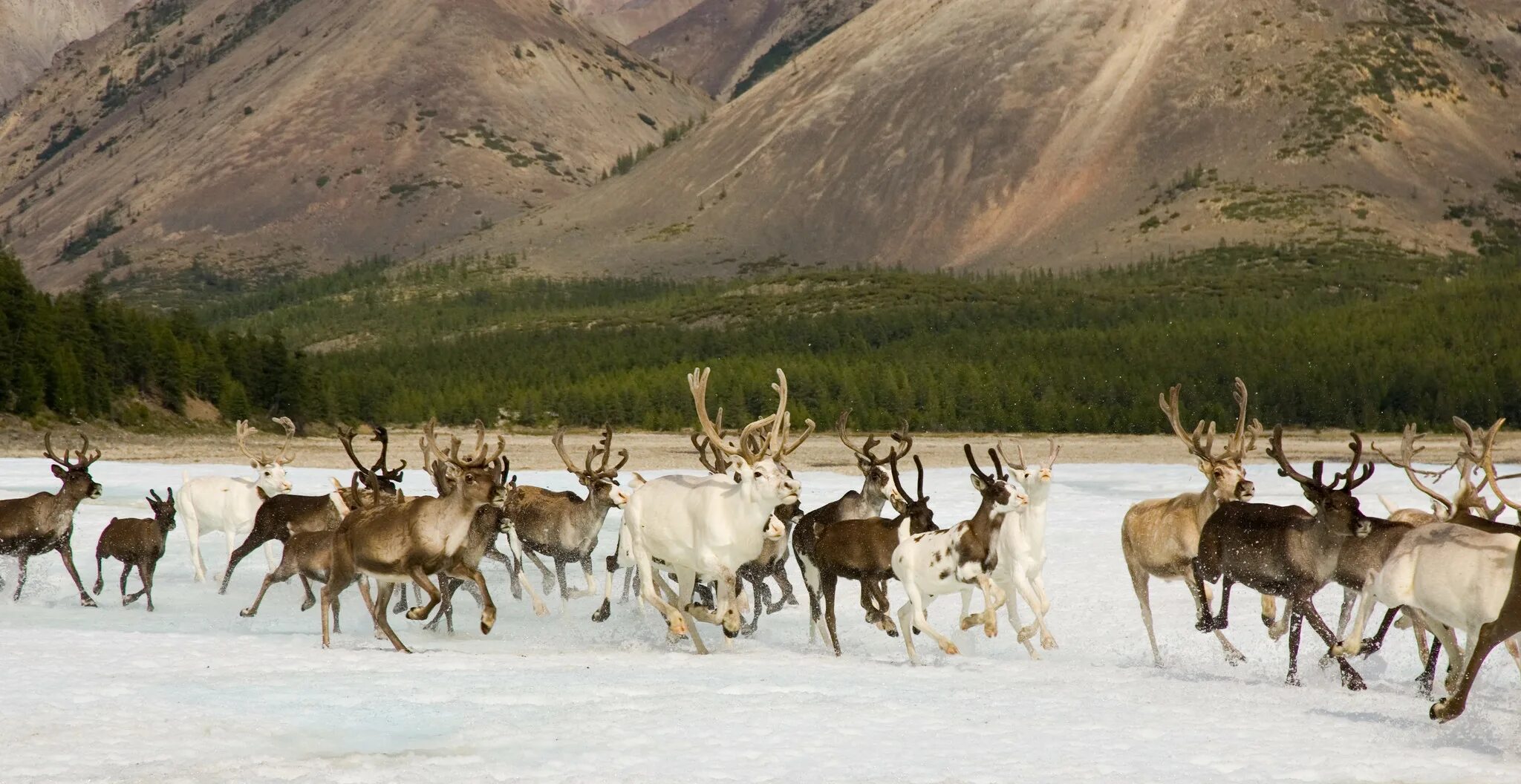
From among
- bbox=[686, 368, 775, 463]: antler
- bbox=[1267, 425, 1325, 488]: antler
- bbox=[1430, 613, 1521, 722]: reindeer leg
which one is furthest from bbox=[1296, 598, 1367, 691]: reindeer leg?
bbox=[686, 368, 775, 463]: antler

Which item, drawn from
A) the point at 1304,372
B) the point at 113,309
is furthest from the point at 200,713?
the point at 1304,372

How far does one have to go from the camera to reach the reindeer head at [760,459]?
56.0 ft

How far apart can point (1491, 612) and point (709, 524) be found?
25.9 feet

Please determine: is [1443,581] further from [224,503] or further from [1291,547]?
[224,503]

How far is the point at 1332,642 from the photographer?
48.5ft

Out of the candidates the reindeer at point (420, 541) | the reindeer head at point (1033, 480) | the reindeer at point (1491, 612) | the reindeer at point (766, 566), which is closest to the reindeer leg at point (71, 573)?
the reindeer at point (420, 541)

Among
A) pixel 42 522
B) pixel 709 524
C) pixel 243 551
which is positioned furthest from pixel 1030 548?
pixel 42 522

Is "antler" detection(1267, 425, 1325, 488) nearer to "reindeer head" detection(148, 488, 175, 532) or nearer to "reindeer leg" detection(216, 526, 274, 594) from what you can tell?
"reindeer leg" detection(216, 526, 274, 594)

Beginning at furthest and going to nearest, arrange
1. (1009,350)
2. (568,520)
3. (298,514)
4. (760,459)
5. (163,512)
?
(1009,350)
(568,520)
(298,514)
(163,512)
(760,459)

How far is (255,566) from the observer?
79.7ft

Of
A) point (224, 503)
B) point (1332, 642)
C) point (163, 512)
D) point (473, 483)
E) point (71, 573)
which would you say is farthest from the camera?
point (224, 503)

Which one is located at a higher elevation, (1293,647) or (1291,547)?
(1291,547)

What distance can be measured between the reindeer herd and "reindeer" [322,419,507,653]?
0.02 metres

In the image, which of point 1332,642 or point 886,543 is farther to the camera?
point 886,543
